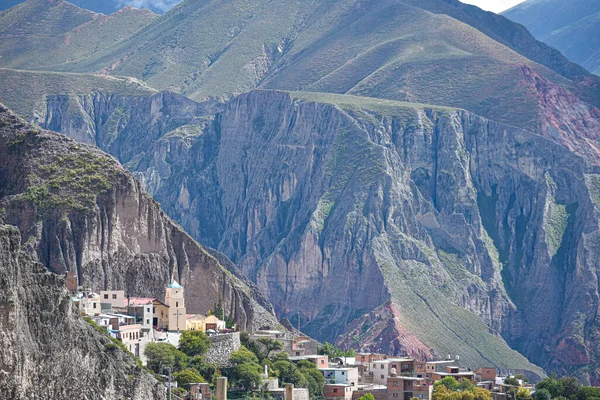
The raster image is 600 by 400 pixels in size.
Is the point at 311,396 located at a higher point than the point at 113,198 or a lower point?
lower

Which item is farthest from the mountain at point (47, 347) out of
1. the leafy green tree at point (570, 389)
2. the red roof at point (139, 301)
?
the leafy green tree at point (570, 389)

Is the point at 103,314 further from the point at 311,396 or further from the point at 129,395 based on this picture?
the point at 129,395

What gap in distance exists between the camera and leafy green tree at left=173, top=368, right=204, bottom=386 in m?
132

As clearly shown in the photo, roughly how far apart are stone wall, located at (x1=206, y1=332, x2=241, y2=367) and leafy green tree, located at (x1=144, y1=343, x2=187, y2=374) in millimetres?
5850

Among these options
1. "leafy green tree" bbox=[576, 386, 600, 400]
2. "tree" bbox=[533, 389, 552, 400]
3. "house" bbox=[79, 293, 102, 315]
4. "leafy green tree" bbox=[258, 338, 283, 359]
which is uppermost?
"house" bbox=[79, 293, 102, 315]

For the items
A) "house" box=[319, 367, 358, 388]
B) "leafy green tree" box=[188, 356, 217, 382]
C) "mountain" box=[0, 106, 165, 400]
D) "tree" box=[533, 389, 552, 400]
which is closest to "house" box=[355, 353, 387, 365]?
"house" box=[319, 367, 358, 388]

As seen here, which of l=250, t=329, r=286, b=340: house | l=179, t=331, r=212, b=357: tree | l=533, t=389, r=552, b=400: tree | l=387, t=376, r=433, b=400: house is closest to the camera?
l=179, t=331, r=212, b=357: tree

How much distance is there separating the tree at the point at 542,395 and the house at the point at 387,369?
10.9 meters

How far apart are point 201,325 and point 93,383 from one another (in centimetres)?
5090

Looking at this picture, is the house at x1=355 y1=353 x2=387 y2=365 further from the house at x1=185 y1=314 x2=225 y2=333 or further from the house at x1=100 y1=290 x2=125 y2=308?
the house at x1=100 y1=290 x2=125 y2=308

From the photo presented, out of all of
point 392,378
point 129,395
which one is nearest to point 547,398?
point 392,378

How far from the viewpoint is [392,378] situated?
155 metres

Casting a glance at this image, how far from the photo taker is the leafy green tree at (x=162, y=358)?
13338cm

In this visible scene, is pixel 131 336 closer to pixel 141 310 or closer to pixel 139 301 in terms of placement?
pixel 141 310
